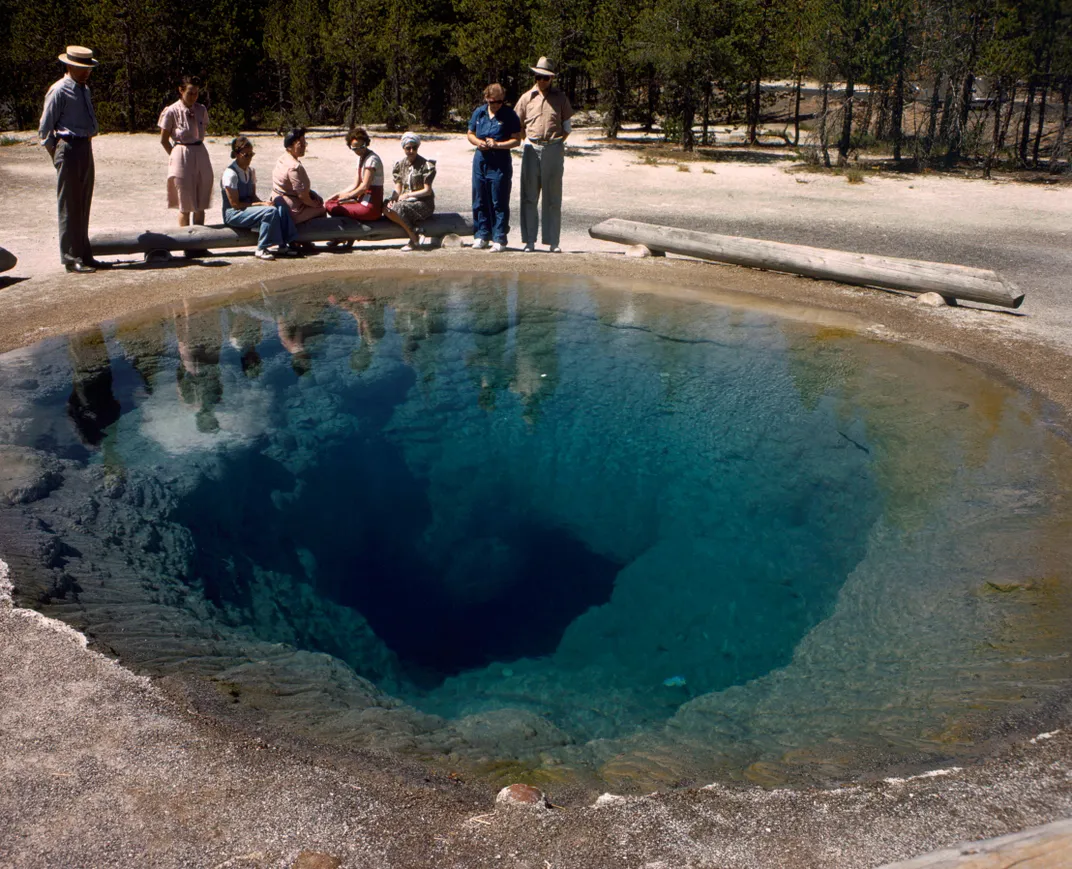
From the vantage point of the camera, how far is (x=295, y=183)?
10328mm

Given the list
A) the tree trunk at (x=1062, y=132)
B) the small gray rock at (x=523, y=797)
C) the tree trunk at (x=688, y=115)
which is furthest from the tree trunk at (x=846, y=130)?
the small gray rock at (x=523, y=797)

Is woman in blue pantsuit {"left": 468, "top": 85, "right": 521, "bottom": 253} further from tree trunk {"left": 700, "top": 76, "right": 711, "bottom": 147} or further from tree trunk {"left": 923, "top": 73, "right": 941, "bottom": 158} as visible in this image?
tree trunk {"left": 923, "top": 73, "right": 941, "bottom": 158}

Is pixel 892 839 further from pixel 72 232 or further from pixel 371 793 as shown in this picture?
pixel 72 232

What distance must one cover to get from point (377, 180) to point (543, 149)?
1808mm

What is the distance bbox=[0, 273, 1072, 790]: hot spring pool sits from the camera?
13.3ft

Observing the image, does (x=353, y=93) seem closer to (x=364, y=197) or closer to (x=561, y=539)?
(x=364, y=197)

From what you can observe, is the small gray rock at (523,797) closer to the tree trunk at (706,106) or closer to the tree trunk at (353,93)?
the tree trunk at (706,106)

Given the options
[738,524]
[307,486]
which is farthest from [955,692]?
[307,486]

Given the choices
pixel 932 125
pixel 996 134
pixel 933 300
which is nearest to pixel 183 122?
pixel 933 300

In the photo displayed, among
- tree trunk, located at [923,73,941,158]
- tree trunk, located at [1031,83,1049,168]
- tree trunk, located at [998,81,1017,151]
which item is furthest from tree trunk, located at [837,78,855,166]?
tree trunk, located at [1031,83,1049,168]

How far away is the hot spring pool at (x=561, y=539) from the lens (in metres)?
4.05

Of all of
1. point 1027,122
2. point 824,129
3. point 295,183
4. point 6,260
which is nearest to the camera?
point 6,260

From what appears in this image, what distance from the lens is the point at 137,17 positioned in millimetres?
19703

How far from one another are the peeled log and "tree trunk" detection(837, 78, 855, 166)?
914cm
